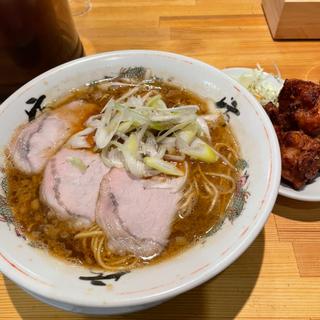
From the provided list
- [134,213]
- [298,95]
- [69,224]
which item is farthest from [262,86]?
[69,224]

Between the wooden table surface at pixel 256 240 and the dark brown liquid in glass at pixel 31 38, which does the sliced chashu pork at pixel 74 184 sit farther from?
the dark brown liquid in glass at pixel 31 38

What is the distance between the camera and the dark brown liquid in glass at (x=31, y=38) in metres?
1.38

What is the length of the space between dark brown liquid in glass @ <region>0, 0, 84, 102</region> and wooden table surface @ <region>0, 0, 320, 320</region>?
0.37 metres

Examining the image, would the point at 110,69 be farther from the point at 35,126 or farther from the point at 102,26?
the point at 102,26

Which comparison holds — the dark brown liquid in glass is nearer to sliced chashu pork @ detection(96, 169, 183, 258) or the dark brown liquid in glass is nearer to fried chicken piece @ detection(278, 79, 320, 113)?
sliced chashu pork @ detection(96, 169, 183, 258)

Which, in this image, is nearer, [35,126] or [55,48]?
[35,126]

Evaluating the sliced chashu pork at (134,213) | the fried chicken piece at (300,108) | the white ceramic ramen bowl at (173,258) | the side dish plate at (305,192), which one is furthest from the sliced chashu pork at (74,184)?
the fried chicken piece at (300,108)

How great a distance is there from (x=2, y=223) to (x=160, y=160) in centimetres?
51

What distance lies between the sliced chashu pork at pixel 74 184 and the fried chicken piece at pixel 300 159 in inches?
25.7

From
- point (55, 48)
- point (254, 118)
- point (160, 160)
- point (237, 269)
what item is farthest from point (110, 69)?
point (237, 269)

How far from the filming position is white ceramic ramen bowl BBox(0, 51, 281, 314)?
2.90ft

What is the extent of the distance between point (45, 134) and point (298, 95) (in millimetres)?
988

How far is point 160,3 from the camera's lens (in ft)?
7.19

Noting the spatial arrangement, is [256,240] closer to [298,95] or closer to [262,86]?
[298,95]
